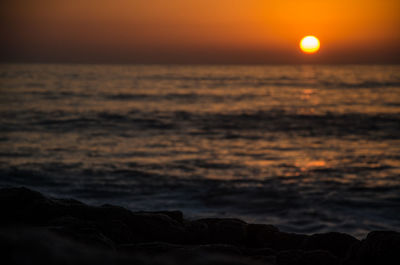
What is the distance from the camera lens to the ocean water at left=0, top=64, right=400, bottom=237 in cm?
913

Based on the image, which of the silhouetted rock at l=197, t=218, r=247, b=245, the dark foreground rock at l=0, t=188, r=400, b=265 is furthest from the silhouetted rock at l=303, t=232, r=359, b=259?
the silhouetted rock at l=197, t=218, r=247, b=245

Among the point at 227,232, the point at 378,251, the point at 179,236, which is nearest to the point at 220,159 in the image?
the point at 227,232

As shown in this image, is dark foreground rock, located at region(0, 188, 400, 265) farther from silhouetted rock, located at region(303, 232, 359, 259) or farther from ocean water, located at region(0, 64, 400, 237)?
ocean water, located at region(0, 64, 400, 237)

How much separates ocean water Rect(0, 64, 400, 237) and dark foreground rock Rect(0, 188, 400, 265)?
3.26m

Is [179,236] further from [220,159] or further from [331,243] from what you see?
[220,159]

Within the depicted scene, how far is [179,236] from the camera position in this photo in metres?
4.60

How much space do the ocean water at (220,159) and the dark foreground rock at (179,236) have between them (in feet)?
10.7

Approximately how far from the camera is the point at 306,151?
51.8ft

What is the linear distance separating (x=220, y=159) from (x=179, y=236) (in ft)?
30.2

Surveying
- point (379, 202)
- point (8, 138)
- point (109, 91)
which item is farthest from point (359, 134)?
point (109, 91)

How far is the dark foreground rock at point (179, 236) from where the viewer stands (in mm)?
3596

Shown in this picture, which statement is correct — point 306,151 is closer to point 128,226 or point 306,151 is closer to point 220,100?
point 128,226

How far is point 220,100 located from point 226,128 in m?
13.0

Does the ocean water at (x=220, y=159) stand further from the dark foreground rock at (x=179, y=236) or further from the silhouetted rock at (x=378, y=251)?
the silhouetted rock at (x=378, y=251)
